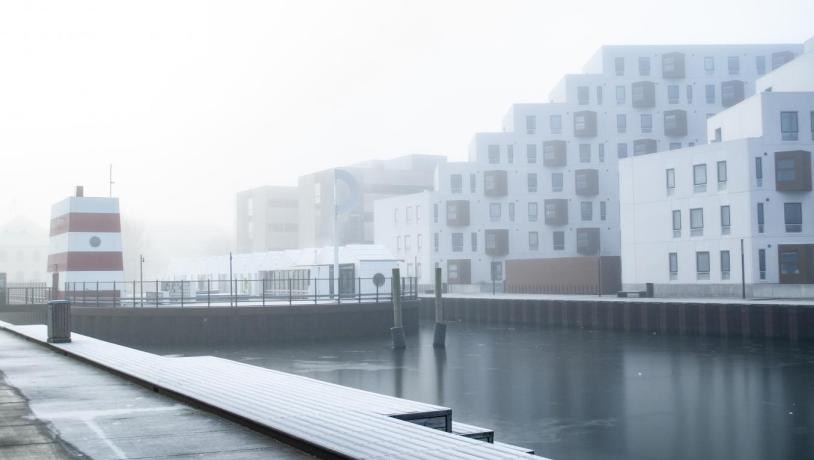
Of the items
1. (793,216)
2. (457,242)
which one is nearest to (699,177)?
(793,216)

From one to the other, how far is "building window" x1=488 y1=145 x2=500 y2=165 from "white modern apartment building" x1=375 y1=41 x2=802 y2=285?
10 cm

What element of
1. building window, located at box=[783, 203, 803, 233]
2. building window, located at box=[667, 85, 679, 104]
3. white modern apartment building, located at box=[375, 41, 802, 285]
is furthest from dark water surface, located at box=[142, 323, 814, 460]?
building window, located at box=[667, 85, 679, 104]

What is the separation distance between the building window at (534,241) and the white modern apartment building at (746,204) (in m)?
25.0

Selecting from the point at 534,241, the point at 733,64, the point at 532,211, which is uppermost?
the point at 733,64

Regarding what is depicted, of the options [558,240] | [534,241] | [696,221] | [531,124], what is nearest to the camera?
[696,221]

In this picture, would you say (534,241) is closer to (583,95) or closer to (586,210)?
(586,210)

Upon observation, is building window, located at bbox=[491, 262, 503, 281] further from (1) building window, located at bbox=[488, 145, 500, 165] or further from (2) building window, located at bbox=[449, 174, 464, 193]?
(1) building window, located at bbox=[488, 145, 500, 165]

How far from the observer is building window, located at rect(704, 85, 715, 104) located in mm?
87375

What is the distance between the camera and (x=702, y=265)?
59.2 meters

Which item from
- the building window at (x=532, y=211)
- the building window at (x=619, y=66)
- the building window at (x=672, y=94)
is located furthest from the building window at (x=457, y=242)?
the building window at (x=672, y=94)

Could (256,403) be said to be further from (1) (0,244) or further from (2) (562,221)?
(1) (0,244)

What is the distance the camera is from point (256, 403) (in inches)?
560

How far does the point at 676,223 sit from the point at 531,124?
30.4 m

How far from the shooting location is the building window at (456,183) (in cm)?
8925
